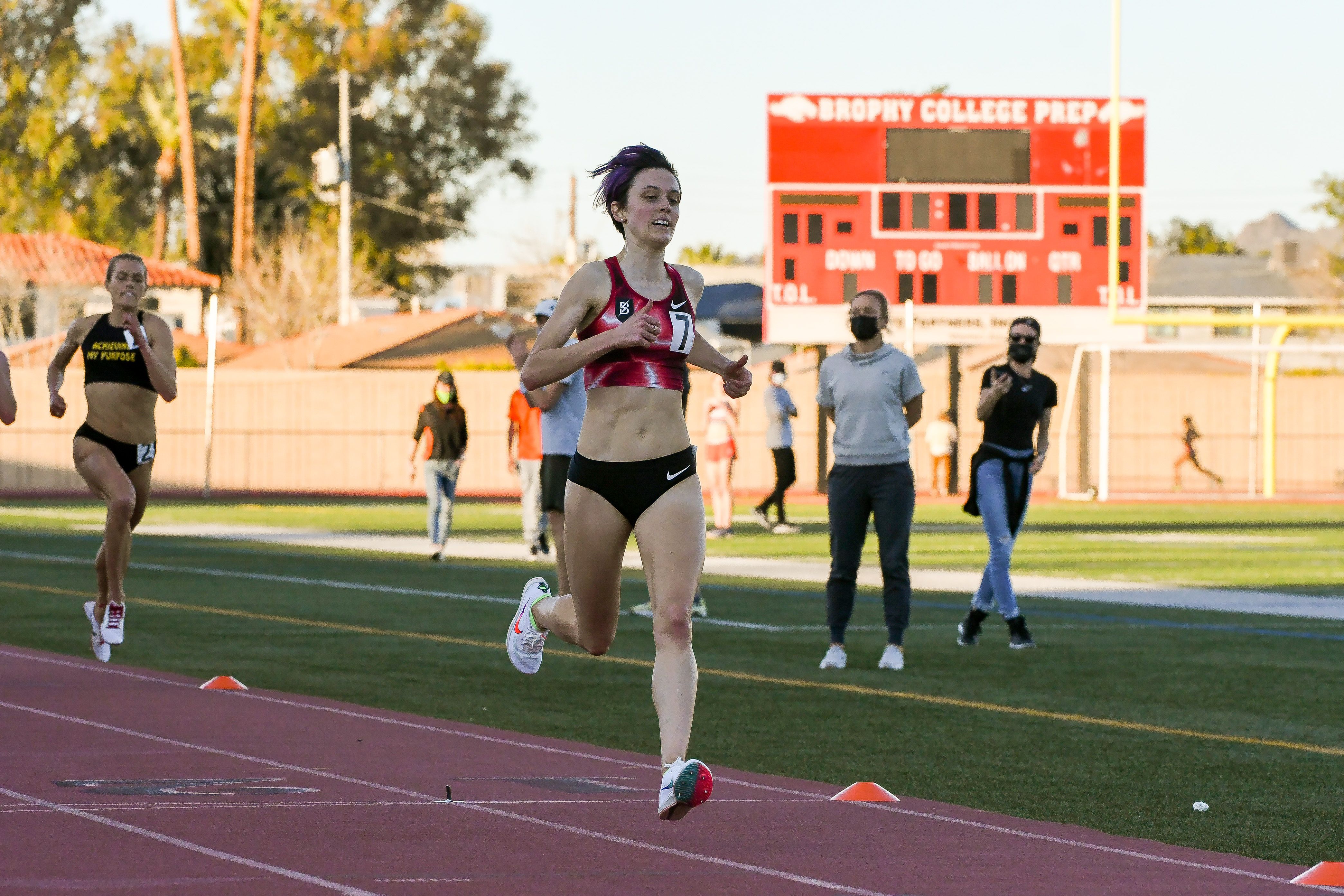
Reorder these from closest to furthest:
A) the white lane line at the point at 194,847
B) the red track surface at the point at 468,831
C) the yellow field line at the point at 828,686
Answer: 1. the white lane line at the point at 194,847
2. the red track surface at the point at 468,831
3. the yellow field line at the point at 828,686

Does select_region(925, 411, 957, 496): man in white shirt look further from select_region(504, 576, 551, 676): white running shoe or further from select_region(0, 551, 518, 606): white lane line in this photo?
select_region(504, 576, 551, 676): white running shoe

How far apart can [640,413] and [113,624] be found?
233 inches

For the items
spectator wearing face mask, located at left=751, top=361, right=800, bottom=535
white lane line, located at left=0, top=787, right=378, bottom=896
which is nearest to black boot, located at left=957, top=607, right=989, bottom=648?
white lane line, located at left=0, top=787, right=378, bottom=896

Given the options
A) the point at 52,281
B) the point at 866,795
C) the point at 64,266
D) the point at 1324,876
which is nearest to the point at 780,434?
the point at 866,795

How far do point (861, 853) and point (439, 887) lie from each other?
1.43 m

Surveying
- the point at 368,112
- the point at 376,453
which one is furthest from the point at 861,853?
the point at 368,112

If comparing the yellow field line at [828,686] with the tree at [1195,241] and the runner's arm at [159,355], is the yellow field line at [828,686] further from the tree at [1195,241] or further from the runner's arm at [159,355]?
the tree at [1195,241]

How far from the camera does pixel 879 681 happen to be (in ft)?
36.7

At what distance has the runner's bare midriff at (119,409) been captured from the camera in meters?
11.2

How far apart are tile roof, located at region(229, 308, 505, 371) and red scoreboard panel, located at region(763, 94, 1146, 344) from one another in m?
18.2

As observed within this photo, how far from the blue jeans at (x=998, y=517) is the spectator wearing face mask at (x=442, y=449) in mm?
8623

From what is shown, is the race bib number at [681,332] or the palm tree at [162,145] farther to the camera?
the palm tree at [162,145]

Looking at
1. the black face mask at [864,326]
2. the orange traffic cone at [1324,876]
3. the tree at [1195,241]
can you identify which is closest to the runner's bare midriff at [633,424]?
the orange traffic cone at [1324,876]

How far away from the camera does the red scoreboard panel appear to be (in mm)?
31500
